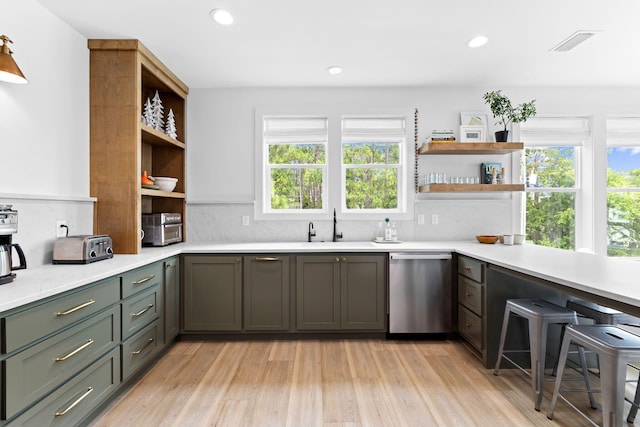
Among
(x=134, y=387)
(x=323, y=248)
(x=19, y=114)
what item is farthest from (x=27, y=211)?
(x=323, y=248)

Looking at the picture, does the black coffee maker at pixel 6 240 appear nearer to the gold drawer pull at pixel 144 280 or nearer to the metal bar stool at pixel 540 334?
the gold drawer pull at pixel 144 280

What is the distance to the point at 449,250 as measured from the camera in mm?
3211

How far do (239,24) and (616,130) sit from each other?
427 centimetres

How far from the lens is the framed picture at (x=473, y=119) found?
3834 millimetres

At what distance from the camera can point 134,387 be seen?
2398 millimetres

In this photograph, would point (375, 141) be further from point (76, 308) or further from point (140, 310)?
point (76, 308)

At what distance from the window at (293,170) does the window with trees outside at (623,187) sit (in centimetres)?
329

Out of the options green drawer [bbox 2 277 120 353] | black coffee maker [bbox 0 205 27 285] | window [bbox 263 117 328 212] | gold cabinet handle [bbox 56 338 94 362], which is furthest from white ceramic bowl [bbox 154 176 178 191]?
gold cabinet handle [bbox 56 338 94 362]

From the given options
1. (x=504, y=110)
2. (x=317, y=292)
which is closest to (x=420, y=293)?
(x=317, y=292)

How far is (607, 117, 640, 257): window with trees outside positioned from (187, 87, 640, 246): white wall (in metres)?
0.17

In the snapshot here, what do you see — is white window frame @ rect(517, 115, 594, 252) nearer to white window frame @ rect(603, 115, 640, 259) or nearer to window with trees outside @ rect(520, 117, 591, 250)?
window with trees outside @ rect(520, 117, 591, 250)

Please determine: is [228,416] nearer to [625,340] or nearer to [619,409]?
[619,409]

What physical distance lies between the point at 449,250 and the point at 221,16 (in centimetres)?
272

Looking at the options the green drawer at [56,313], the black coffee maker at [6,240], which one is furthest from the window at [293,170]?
the black coffee maker at [6,240]
